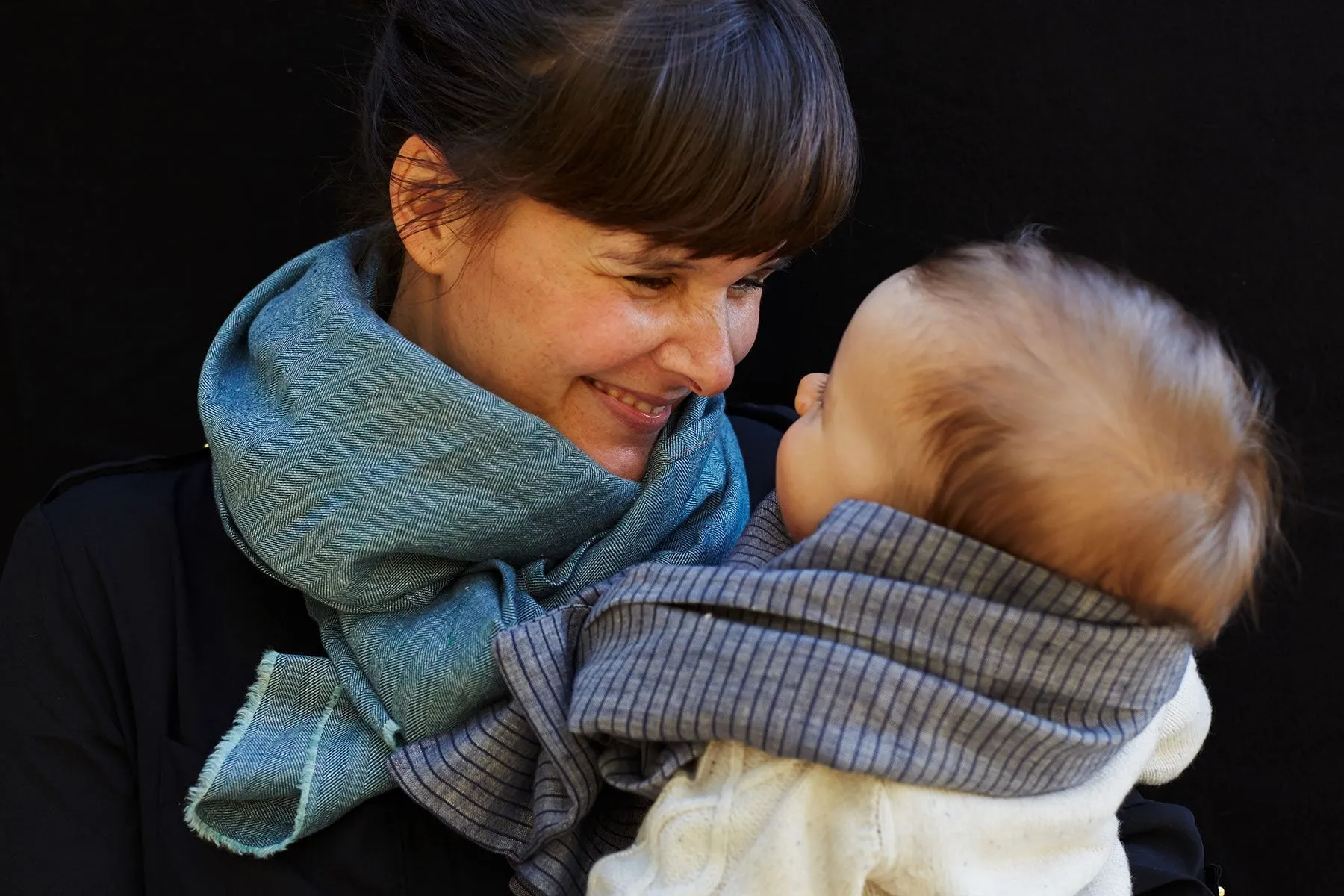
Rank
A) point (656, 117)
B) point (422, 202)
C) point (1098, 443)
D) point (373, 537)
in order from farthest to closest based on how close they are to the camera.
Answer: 1. point (422, 202)
2. point (373, 537)
3. point (656, 117)
4. point (1098, 443)

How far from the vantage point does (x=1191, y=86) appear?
1831 mm

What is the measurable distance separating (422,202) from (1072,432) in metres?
0.84

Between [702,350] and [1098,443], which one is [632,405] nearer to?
[702,350]

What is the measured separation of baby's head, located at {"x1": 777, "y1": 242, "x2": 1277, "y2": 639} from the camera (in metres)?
1.10

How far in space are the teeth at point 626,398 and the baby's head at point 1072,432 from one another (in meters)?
0.42

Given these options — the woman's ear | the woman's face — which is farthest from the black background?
the woman's face

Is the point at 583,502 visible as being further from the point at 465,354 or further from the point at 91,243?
the point at 91,243

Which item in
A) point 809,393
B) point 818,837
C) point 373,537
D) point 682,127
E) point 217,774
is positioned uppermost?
point 682,127

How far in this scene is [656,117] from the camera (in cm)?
133

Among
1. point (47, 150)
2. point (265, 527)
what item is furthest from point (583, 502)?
point (47, 150)

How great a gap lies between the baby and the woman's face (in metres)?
0.35

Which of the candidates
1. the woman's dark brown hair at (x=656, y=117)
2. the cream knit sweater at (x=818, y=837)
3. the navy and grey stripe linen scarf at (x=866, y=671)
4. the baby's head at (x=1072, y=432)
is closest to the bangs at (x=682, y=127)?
the woman's dark brown hair at (x=656, y=117)

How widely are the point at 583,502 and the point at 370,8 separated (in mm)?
761

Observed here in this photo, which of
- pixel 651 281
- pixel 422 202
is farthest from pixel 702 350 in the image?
pixel 422 202
